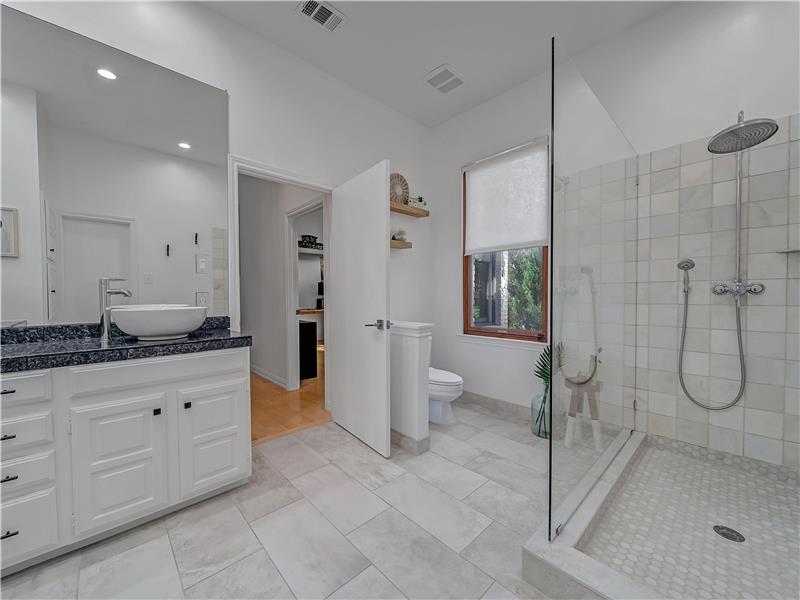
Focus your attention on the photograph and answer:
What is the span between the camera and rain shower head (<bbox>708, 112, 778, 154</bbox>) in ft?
4.63

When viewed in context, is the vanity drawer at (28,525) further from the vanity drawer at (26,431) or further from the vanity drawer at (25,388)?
the vanity drawer at (25,388)

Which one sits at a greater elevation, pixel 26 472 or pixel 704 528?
pixel 26 472

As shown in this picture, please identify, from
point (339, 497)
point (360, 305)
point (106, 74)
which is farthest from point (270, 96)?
point (339, 497)

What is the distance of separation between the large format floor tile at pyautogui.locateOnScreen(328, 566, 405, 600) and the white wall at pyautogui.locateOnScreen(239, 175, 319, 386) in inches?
99.8

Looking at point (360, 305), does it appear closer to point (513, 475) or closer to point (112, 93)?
point (513, 475)

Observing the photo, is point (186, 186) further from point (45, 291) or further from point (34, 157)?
point (45, 291)

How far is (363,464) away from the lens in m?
2.03

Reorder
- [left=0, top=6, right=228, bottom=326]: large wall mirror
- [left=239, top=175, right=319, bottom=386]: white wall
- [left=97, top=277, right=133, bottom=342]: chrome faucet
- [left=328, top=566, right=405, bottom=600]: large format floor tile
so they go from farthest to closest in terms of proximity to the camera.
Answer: [left=239, top=175, right=319, bottom=386]: white wall < [left=97, top=277, right=133, bottom=342]: chrome faucet < [left=0, top=6, right=228, bottom=326]: large wall mirror < [left=328, top=566, right=405, bottom=600]: large format floor tile

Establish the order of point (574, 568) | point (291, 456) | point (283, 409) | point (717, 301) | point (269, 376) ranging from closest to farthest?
1. point (574, 568)
2. point (717, 301)
3. point (291, 456)
4. point (283, 409)
5. point (269, 376)

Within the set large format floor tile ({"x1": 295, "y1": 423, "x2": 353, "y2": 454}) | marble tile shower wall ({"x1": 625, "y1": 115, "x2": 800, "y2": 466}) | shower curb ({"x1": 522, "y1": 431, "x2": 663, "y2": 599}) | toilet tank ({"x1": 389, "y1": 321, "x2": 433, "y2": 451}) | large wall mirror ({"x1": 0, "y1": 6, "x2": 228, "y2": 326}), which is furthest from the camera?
large format floor tile ({"x1": 295, "y1": 423, "x2": 353, "y2": 454})

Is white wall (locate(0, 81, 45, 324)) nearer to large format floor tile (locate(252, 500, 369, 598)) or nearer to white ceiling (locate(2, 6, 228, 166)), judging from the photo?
white ceiling (locate(2, 6, 228, 166))

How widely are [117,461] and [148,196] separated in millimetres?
1394

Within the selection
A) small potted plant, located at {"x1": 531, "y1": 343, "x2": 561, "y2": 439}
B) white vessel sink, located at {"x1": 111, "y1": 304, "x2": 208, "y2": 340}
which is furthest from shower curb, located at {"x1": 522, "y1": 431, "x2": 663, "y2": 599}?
white vessel sink, located at {"x1": 111, "y1": 304, "x2": 208, "y2": 340}

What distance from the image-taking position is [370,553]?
1332mm
